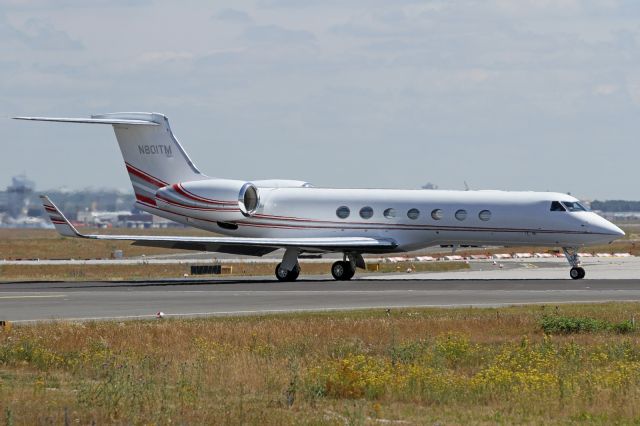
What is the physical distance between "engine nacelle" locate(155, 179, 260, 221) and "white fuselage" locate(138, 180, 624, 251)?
4 cm

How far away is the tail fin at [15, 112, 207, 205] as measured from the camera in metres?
44.1

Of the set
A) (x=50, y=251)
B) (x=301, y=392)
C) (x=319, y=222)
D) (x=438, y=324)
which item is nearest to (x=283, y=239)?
(x=319, y=222)

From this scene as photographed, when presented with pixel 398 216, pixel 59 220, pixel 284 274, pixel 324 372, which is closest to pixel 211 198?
pixel 284 274

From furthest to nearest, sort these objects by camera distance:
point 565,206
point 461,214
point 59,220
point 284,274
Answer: point 284,274 → point 461,214 → point 565,206 → point 59,220

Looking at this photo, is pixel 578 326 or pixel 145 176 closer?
pixel 578 326

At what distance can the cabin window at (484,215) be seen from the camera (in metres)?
39.8

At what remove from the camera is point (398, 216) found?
41.2 metres

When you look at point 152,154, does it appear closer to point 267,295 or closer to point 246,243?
point 246,243

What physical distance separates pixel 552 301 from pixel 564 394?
618 inches

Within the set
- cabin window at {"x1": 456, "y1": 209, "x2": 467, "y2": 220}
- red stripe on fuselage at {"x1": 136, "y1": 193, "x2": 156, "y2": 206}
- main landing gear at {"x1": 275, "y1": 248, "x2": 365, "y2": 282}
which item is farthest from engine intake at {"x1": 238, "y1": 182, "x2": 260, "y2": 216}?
cabin window at {"x1": 456, "y1": 209, "x2": 467, "y2": 220}

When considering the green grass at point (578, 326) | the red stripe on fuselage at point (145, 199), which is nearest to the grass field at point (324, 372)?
the green grass at point (578, 326)

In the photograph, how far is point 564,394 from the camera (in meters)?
14.5

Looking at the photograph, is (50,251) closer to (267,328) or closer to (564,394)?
(267,328)

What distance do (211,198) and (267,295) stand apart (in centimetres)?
1010
